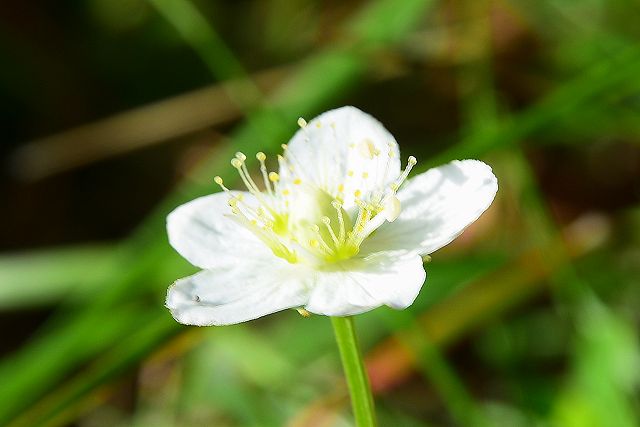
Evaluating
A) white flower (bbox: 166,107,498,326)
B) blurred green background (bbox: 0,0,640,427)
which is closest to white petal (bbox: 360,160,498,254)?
white flower (bbox: 166,107,498,326)

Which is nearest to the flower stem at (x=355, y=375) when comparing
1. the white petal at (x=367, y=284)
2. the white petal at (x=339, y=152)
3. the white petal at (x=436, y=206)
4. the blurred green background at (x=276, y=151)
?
the white petal at (x=367, y=284)

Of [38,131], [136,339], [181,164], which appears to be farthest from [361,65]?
[38,131]

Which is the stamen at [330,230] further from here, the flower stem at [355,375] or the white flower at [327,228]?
the flower stem at [355,375]

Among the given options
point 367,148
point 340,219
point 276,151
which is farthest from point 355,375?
point 276,151

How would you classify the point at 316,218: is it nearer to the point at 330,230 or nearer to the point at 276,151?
the point at 330,230

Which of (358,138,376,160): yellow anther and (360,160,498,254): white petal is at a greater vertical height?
(358,138,376,160): yellow anther

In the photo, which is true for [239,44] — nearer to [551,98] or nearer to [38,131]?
[38,131]

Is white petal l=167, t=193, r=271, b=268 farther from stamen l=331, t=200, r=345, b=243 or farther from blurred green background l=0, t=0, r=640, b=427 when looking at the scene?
blurred green background l=0, t=0, r=640, b=427
